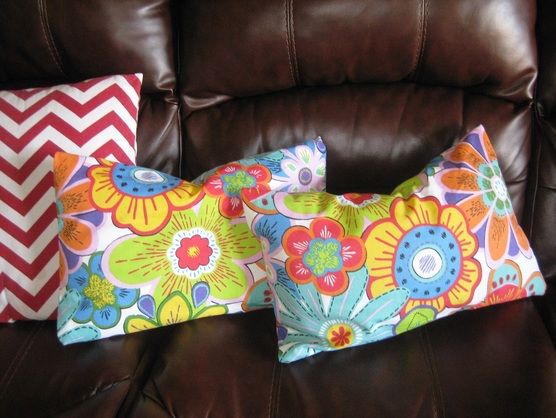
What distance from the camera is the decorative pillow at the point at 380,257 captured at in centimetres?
82

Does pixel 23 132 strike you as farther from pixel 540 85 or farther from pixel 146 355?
pixel 540 85

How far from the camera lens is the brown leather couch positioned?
833 millimetres

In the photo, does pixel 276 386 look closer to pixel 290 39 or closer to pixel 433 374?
pixel 433 374

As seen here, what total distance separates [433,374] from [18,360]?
732 mm

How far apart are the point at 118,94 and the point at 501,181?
766 millimetres

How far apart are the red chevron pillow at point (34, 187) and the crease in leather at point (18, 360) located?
3 centimetres

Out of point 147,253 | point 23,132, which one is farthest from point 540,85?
point 23,132

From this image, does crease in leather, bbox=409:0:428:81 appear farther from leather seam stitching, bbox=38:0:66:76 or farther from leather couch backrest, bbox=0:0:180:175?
leather seam stitching, bbox=38:0:66:76

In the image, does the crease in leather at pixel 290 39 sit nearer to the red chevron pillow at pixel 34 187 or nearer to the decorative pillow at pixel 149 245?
the decorative pillow at pixel 149 245

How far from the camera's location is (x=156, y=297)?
912 millimetres

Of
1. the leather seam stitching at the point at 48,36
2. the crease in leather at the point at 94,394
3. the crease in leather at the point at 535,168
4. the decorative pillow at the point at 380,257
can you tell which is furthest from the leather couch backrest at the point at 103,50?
the crease in leather at the point at 535,168

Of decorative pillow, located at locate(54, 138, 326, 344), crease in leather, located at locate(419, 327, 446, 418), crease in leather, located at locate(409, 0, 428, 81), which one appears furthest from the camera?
crease in leather, located at locate(409, 0, 428, 81)

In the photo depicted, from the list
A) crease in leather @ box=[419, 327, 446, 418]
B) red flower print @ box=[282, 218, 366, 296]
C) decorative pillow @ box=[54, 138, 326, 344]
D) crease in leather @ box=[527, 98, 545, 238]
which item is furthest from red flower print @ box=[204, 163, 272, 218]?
crease in leather @ box=[527, 98, 545, 238]

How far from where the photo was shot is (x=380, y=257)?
0.82 meters
